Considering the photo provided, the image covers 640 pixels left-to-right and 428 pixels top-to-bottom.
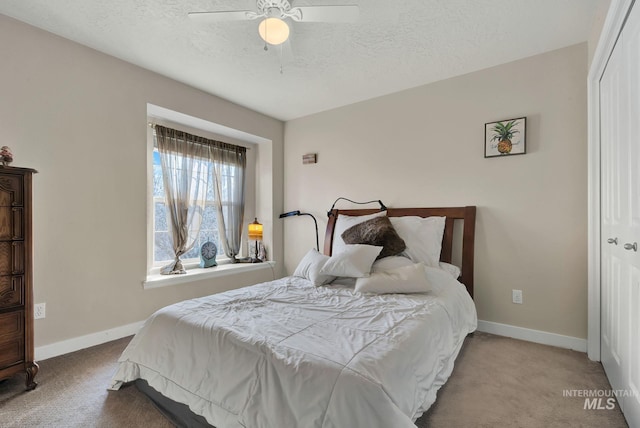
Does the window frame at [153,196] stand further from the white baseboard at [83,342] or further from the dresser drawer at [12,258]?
the dresser drawer at [12,258]

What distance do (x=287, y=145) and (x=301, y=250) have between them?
1.51 meters

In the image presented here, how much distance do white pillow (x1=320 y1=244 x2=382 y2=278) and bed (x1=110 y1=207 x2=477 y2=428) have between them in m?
0.17

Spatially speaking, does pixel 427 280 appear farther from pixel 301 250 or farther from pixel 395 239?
pixel 301 250

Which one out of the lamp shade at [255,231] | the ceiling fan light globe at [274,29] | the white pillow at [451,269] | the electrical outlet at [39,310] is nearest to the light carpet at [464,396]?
the electrical outlet at [39,310]

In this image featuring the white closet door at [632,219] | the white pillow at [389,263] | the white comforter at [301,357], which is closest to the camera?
the white comforter at [301,357]

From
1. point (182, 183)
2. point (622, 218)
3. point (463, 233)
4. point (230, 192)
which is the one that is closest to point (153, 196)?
point (182, 183)

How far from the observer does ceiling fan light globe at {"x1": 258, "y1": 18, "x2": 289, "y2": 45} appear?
5.65ft

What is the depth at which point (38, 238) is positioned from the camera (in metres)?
2.22

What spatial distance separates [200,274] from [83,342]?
1.10m

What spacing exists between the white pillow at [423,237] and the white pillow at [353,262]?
40cm

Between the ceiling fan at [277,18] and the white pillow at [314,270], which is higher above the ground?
the ceiling fan at [277,18]

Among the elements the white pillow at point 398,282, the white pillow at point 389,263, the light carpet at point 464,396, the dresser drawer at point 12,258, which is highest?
the dresser drawer at point 12,258

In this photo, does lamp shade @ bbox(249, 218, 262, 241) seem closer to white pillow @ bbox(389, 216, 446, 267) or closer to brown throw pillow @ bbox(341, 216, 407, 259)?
brown throw pillow @ bbox(341, 216, 407, 259)

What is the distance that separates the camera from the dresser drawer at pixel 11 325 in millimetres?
1764
